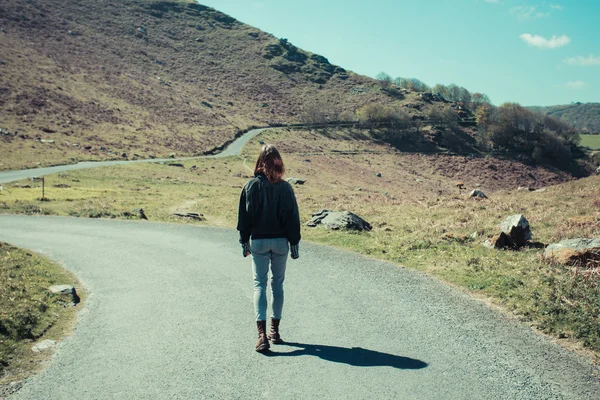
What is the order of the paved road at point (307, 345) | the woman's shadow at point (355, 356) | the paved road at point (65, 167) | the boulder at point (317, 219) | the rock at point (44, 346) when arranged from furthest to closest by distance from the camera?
the paved road at point (65, 167)
the boulder at point (317, 219)
the rock at point (44, 346)
the woman's shadow at point (355, 356)
the paved road at point (307, 345)

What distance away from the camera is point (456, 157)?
89.6 meters

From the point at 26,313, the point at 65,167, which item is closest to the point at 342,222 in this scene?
the point at 26,313

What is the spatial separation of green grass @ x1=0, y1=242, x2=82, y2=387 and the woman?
3.47 m

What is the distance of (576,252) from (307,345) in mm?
7265

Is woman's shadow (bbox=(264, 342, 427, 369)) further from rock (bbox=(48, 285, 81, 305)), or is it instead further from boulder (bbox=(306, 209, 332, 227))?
boulder (bbox=(306, 209, 332, 227))

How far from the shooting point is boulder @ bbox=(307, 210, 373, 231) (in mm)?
17234

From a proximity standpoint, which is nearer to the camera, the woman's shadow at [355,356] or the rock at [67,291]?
the woman's shadow at [355,356]

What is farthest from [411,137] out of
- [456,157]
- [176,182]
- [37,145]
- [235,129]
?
[37,145]

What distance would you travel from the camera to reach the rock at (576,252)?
31.8ft

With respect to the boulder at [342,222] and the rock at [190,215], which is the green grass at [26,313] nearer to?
the boulder at [342,222]

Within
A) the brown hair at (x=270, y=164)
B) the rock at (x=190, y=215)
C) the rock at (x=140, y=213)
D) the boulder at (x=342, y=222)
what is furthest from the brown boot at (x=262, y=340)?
the rock at (x=140, y=213)

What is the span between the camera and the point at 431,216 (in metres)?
19.0

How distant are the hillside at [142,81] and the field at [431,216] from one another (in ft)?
52.5

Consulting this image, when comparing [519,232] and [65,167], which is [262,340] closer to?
[519,232]
